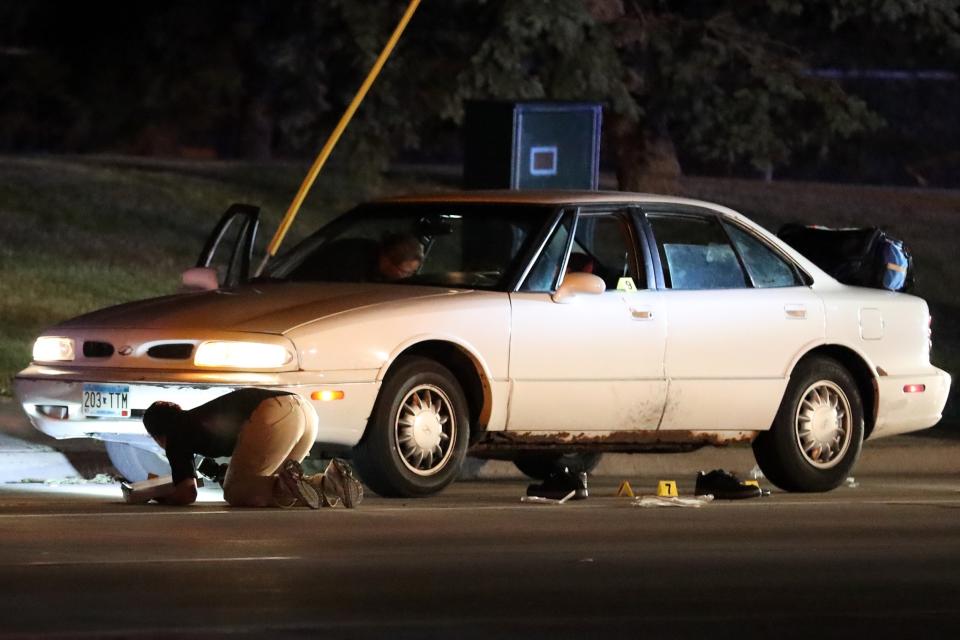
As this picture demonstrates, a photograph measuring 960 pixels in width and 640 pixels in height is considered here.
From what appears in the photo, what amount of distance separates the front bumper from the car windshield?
108 centimetres

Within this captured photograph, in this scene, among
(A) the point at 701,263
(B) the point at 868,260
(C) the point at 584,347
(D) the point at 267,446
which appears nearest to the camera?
(D) the point at 267,446

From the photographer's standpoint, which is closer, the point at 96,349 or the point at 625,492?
the point at 96,349

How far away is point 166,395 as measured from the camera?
35.8ft

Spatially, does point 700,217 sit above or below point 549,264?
above

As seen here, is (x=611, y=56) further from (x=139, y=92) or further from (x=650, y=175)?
(x=139, y=92)

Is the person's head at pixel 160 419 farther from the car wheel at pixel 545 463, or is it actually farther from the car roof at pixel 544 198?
the car wheel at pixel 545 463

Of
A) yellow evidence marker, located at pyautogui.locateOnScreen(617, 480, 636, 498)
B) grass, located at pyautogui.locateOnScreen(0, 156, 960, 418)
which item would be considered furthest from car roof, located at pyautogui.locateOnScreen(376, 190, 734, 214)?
grass, located at pyautogui.locateOnScreen(0, 156, 960, 418)

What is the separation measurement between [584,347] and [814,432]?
1.57m

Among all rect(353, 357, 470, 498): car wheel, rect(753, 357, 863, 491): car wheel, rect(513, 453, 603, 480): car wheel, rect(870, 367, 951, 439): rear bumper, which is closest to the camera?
rect(353, 357, 470, 498): car wheel

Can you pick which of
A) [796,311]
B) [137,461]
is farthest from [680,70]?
[137,461]

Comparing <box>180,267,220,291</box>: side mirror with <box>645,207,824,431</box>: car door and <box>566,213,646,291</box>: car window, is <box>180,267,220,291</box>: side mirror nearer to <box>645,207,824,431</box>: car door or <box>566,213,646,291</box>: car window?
<box>566,213,646,291</box>: car window

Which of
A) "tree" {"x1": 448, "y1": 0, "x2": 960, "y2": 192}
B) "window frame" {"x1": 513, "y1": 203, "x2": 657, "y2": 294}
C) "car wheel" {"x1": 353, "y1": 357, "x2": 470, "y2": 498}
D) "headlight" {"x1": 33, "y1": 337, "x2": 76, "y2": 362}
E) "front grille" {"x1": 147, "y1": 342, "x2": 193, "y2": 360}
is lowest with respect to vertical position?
"car wheel" {"x1": 353, "y1": 357, "x2": 470, "y2": 498}

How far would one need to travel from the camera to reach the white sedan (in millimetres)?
11023

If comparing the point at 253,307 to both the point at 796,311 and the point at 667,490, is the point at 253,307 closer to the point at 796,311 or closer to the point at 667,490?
the point at 667,490
